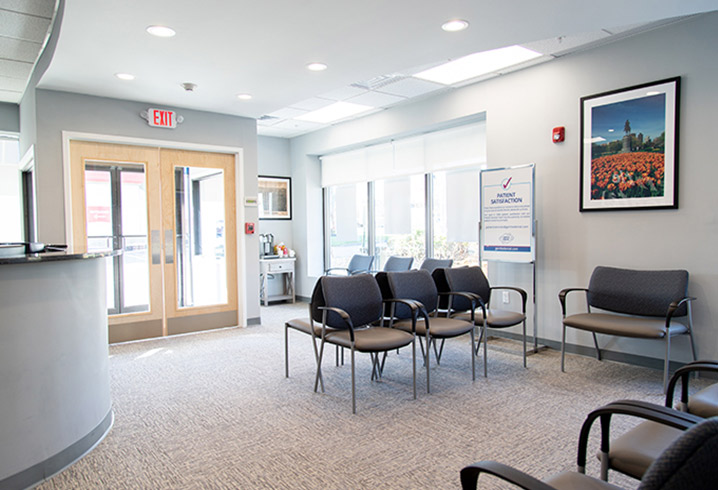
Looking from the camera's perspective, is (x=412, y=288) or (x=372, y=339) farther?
(x=412, y=288)

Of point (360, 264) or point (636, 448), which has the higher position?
point (360, 264)

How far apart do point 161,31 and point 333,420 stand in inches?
119

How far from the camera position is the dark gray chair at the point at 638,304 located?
11.2ft

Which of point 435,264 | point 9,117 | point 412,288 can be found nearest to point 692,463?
point 412,288

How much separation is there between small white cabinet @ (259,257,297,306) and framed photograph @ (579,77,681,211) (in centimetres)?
484

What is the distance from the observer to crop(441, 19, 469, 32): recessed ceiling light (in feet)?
10.6

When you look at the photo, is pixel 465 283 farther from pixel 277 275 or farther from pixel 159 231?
pixel 277 275

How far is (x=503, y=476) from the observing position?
46.3 inches

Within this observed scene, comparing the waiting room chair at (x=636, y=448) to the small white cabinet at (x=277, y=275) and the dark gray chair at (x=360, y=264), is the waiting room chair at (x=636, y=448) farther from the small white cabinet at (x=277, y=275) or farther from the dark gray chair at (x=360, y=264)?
the small white cabinet at (x=277, y=275)

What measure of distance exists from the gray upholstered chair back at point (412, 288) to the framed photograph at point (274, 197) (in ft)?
14.6

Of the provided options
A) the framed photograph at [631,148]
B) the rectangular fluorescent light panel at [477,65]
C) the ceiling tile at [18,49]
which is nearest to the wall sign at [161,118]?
the ceiling tile at [18,49]

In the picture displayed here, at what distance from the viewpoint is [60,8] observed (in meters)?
3.17

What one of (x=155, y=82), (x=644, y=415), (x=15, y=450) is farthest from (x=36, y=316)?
(x=155, y=82)

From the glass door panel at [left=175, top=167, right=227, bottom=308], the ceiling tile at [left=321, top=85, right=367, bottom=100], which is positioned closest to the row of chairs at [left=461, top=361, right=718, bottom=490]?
the ceiling tile at [left=321, top=85, right=367, bottom=100]
